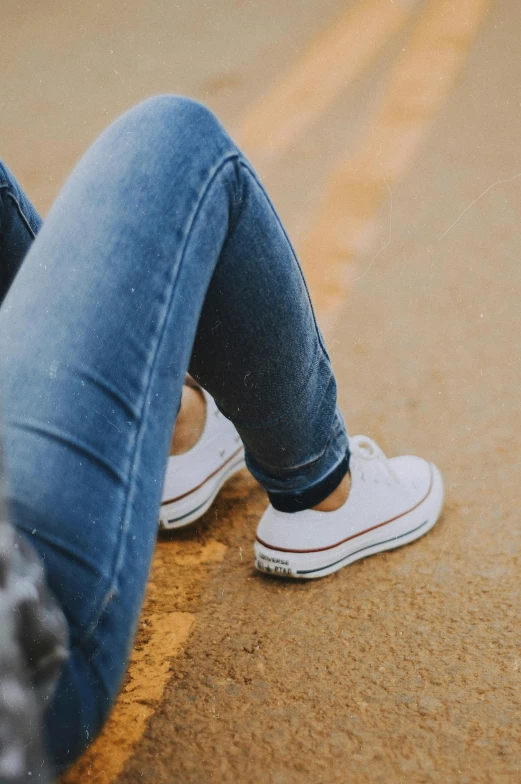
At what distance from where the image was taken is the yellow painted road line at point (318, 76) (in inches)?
91.9

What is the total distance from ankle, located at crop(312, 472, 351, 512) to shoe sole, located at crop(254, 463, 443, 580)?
0.05 metres

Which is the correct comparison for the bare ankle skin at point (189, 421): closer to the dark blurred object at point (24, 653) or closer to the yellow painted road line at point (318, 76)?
the dark blurred object at point (24, 653)

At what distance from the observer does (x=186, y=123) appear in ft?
2.03

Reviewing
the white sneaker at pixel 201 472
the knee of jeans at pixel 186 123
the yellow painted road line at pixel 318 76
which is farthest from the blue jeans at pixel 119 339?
the yellow painted road line at pixel 318 76

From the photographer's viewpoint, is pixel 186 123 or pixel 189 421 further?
pixel 189 421

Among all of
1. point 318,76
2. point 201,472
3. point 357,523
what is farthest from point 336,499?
point 318,76

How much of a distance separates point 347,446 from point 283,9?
2.73m

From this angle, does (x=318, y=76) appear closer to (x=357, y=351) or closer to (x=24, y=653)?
(x=357, y=351)

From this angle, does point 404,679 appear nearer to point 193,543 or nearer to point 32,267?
point 193,543

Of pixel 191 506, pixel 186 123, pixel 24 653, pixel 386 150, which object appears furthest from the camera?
pixel 386 150

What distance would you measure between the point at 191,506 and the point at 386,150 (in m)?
1.46

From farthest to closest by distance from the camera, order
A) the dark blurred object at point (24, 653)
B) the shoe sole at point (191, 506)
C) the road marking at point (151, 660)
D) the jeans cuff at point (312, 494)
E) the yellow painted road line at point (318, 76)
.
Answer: the yellow painted road line at point (318, 76), the shoe sole at point (191, 506), the jeans cuff at point (312, 494), the road marking at point (151, 660), the dark blurred object at point (24, 653)

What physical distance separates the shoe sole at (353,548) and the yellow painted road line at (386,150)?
625mm

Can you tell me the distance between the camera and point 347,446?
95 centimetres
